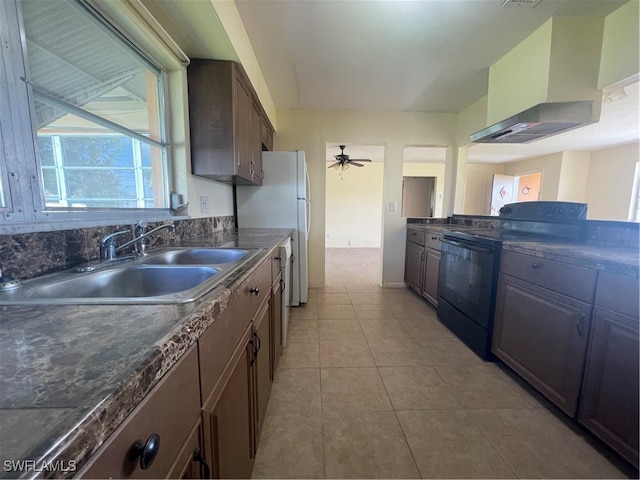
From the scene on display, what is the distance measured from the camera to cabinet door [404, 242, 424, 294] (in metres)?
3.14

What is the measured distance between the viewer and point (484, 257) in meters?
1.91

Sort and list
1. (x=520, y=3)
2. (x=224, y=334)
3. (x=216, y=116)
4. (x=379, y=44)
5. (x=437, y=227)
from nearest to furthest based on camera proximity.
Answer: (x=224, y=334) → (x=520, y=3) → (x=216, y=116) → (x=379, y=44) → (x=437, y=227)

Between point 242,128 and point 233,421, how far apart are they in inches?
70.6

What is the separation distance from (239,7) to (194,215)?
138cm

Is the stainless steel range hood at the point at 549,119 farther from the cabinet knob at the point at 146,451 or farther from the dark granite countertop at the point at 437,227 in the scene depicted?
the cabinet knob at the point at 146,451

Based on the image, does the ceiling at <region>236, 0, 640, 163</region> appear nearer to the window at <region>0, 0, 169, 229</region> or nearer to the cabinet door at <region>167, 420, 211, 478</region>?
the window at <region>0, 0, 169, 229</region>

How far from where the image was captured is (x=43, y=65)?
3.08 feet

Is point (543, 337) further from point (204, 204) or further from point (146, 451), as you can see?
point (204, 204)

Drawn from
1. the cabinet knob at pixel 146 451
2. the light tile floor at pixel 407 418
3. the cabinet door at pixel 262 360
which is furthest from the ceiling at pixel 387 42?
the light tile floor at pixel 407 418

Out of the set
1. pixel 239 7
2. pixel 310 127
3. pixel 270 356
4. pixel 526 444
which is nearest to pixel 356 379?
pixel 270 356

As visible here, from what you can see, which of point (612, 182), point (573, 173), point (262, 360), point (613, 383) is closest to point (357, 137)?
point (262, 360)

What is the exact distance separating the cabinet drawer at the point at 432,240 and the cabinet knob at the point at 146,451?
2.75 metres

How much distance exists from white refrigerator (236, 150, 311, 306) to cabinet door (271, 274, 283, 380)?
38.7 inches

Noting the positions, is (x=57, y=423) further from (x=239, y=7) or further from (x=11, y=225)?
(x=239, y=7)
